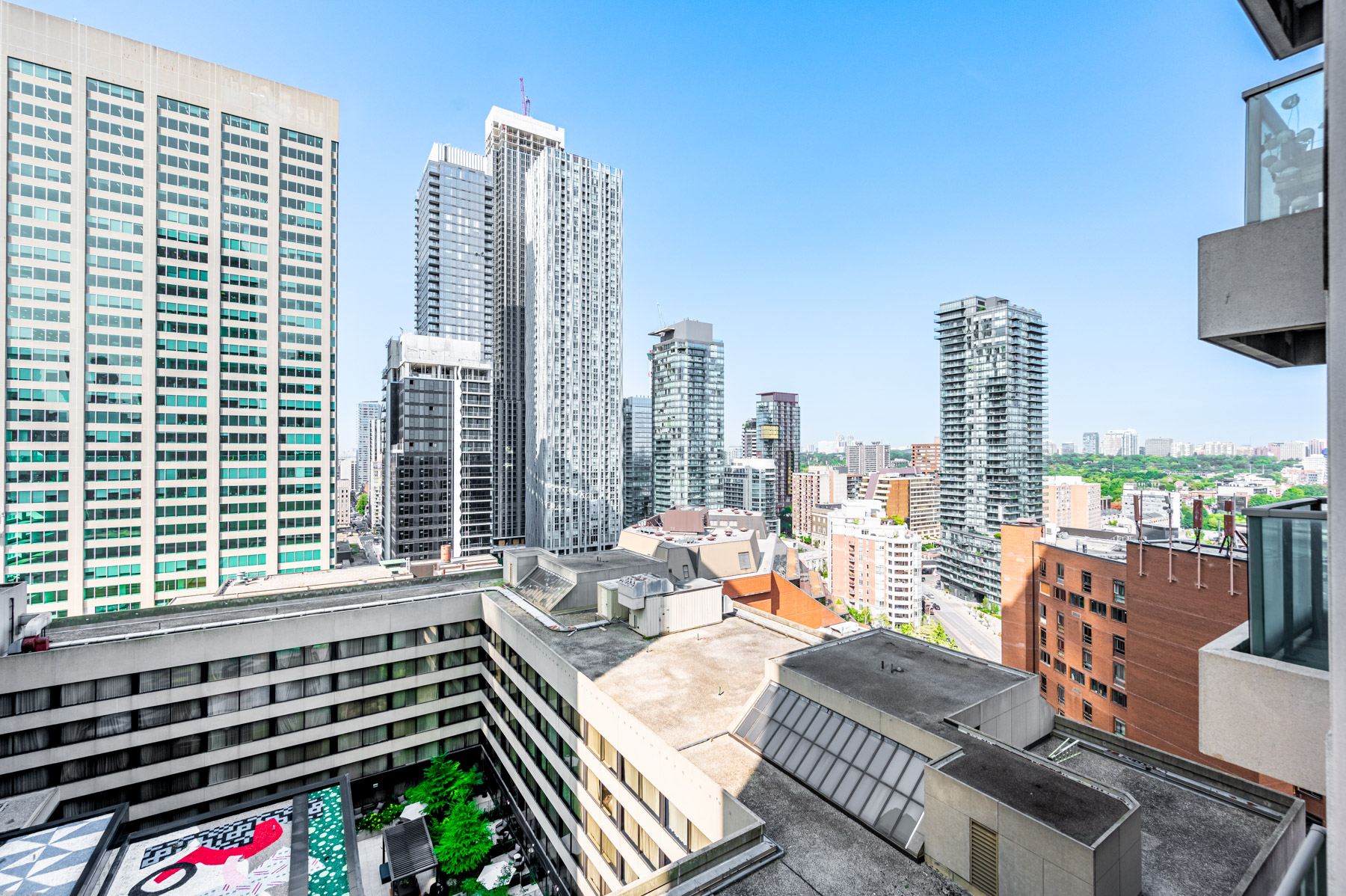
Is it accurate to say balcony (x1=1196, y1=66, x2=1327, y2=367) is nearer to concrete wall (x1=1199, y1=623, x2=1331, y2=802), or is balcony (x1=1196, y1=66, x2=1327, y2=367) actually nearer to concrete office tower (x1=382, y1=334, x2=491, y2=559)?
concrete wall (x1=1199, y1=623, x2=1331, y2=802)

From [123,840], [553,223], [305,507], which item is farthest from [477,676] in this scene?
[553,223]

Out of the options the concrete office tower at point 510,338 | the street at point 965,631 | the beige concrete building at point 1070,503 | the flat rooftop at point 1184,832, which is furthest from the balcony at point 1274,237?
the beige concrete building at point 1070,503

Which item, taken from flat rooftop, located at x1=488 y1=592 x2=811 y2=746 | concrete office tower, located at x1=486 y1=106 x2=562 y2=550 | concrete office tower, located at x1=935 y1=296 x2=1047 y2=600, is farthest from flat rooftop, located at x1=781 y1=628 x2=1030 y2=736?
concrete office tower, located at x1=486 y1=106 x2=562 y2=550

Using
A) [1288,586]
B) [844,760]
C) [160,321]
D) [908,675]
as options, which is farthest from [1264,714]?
[160,321]

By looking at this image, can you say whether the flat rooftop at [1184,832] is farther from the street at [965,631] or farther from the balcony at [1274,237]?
the street at [965,631]

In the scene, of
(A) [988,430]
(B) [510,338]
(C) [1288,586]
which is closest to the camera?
(C) [1288,586]

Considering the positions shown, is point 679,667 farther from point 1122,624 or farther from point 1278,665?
point 1122,624
